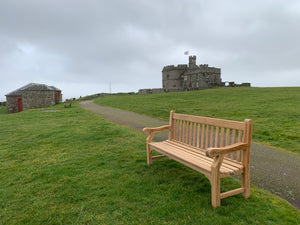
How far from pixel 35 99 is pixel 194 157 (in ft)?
107

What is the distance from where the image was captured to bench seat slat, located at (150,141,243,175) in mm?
2917

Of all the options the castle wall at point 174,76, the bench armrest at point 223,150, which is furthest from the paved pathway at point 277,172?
the castle wall at point 174,76

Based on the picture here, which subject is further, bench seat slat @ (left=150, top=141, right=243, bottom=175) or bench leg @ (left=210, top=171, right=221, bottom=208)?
bench seat slat @ (left=150, top=141, right=243, bottom=175)

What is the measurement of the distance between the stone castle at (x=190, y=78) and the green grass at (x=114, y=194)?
33253mm

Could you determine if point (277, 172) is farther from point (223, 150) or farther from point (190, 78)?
point (190, 78)

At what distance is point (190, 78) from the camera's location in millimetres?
44562

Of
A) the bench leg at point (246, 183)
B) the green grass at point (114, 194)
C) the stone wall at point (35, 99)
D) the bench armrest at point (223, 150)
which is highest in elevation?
the stone wall at point (35, 99)

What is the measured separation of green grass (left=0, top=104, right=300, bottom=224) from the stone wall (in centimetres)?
2818

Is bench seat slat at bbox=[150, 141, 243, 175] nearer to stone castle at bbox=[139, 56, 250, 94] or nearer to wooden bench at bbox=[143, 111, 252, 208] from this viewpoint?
wooden bench at bbox=[143, 111, 252, 208]

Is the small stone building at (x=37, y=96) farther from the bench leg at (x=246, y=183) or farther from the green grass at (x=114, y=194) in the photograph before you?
the bench leg at (x=246, y=183)

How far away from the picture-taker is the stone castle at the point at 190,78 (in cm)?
3869

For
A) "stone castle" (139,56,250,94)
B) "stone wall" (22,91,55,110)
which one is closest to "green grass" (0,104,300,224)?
"stone wall" (22,91,55,110)

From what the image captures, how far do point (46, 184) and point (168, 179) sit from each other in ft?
7.52

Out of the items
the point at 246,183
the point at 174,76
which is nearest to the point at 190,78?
the point at 174,76
